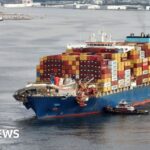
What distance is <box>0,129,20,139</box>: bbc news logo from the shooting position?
150 ft

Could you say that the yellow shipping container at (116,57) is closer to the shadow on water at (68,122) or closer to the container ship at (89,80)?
the container ship at (89,80)

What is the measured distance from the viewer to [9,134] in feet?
154

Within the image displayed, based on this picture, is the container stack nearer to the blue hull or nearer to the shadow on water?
the blue hull

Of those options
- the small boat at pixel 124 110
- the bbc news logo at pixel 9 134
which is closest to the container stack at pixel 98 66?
the small boat at pixel 124 110

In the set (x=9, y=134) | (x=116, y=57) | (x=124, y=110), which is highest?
(x=116, y=57)

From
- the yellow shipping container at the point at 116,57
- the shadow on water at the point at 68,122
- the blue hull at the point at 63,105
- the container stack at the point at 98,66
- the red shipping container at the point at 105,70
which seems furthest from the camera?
the yellow shipping container at the point at 116,57

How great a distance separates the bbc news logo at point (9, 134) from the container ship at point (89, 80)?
4377 millimetres

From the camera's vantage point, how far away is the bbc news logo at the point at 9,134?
45866mm

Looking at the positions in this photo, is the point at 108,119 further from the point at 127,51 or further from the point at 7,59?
the point at 7,59

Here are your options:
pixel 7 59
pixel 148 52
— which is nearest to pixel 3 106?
pixel 148 52

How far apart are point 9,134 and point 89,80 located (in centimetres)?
894

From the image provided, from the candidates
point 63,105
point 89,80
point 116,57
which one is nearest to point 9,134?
point 63,105

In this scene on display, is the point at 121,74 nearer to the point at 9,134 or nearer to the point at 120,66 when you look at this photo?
the point at 120,66

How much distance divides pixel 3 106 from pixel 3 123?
17.3ft
